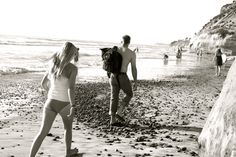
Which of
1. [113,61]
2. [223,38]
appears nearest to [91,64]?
[113,61]

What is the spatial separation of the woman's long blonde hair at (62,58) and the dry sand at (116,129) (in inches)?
74.2

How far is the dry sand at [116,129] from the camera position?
24.5 ft

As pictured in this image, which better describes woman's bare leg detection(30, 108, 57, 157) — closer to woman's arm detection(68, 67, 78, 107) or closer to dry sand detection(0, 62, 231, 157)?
woman's arm detection(68, 67, 78, 107)

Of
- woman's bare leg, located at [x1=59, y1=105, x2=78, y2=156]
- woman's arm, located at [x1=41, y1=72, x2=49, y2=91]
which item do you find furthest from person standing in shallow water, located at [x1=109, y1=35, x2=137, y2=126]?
woman's arm, located at [x1=41, y1=72, x2=49, y2=91]

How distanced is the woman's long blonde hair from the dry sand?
1884 millimetres

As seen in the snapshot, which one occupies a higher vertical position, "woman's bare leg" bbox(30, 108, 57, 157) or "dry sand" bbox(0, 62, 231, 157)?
"woman's bare leg" bbox(30, 108, 57, 157)

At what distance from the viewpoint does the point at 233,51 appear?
2908 inches

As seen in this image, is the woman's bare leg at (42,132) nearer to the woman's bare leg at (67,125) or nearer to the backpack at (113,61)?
the woman's bare leg at (67,125)

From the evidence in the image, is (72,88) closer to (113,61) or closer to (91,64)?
(113,61)

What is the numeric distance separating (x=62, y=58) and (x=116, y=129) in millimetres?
4083

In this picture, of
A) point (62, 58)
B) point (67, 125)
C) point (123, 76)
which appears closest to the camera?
point (62, 58)

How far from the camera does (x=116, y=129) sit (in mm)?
9547

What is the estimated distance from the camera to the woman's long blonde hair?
234 inches

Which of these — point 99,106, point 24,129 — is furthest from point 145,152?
point 99,106
